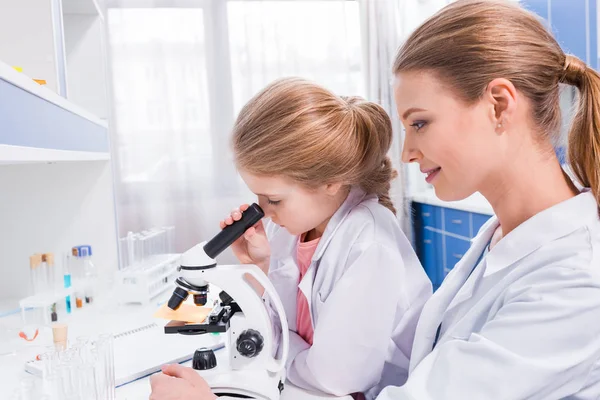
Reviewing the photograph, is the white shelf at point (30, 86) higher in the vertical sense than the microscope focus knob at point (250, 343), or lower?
higher

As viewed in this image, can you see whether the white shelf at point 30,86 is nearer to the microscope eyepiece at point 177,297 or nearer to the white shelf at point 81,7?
the microscope eyepiece at point 177,297

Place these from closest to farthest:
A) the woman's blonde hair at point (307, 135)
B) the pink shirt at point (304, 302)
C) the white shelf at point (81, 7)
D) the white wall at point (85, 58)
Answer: the woman's blonde hair at point (307, 135), the pink shirt at point (304, 302), the white shelf at point (81, 7), the white wall at point (85, 58)

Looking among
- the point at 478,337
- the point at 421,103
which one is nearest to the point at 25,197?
the point at 421,103

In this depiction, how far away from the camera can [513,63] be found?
0.83 metres

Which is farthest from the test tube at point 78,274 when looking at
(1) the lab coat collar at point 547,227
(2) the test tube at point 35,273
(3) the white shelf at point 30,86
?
(1) the lab coat collar at point 547,227

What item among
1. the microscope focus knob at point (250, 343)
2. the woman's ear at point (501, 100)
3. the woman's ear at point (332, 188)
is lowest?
the microscope focus knob at point (250, 343)

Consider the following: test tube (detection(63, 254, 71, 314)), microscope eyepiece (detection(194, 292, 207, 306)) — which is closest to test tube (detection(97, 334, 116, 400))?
microscope eyepiece (detection(194, 292, 207, 306))

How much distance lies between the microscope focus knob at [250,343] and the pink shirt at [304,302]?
26 cm

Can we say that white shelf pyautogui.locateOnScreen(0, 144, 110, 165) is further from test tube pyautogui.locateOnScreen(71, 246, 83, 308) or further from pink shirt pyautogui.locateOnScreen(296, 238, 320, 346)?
pink shirt pyautogui.locateOnScreen(296, 238, 320, 346)

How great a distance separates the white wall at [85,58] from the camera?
2.22 meters

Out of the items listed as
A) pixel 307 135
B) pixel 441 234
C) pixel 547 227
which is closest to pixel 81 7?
pixel 307 135

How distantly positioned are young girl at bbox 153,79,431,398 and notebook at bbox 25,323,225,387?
0.24 metres

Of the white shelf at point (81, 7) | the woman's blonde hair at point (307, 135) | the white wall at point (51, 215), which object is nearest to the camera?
the woman's blonde hair at point (307, 135)

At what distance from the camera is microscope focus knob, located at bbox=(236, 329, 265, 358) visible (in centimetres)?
101
